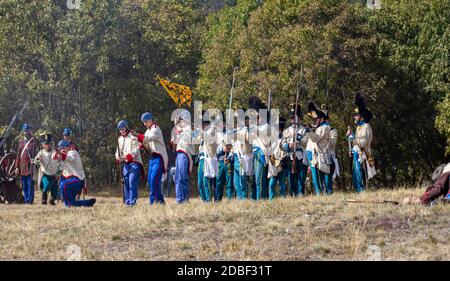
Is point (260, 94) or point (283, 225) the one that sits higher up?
point (260, 94)

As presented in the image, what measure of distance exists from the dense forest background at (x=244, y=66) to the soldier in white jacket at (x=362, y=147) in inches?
425

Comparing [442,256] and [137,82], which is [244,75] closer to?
[137,82]

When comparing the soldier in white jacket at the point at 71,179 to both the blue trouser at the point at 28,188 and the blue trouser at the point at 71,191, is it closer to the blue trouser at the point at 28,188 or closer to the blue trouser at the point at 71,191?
the blue trouser at the point at 71,191

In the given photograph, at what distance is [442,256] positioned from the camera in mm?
11016

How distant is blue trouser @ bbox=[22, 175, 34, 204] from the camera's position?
76.3 feet

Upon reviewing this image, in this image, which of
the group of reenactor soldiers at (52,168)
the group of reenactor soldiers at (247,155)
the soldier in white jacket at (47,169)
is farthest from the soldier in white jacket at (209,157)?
the soldier in white jacket at (47,169)

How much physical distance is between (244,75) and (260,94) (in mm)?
1751

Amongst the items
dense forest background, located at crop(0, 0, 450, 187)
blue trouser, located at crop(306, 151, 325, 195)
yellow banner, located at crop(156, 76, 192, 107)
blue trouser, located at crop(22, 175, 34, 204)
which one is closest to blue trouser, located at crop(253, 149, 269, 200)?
blue trouser, located at crop(306, 151, 325, 195)

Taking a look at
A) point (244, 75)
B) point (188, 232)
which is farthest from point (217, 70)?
point (188, 232)

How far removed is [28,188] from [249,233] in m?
11.8

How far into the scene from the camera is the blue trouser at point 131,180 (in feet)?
59.9

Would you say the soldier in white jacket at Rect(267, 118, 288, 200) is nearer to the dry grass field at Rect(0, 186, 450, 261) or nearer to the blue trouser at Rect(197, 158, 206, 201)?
the blue trouser at Rect(197, 158, 206, 201)

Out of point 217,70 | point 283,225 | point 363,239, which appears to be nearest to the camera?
point 363,239

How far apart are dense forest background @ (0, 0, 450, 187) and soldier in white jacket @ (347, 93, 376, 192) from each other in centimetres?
1081
